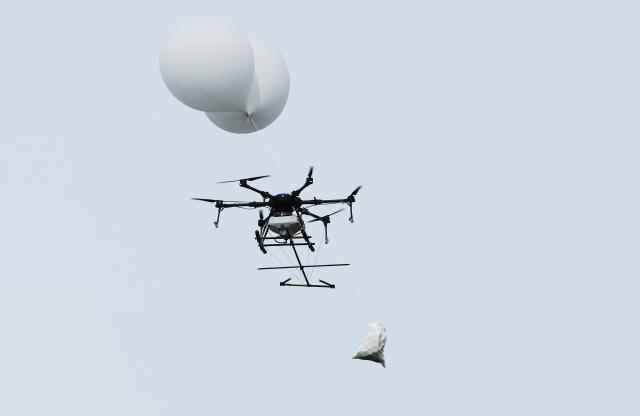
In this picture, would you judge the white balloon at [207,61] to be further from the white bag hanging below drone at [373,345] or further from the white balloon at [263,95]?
the white bag hanging below drone at [373,345]

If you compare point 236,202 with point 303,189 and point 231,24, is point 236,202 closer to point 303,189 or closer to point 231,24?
point 303,189

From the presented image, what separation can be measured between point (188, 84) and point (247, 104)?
7.39ft

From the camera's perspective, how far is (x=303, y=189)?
44281 mm

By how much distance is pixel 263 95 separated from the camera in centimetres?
4328

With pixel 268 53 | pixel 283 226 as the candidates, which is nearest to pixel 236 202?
pixel 283 226

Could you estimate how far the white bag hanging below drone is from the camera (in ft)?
139

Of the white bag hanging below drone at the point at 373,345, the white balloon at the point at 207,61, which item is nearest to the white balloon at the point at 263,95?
the white balloon at the point at 207,61

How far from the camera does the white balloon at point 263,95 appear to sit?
4316cm

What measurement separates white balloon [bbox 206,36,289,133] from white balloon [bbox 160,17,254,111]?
1104mm

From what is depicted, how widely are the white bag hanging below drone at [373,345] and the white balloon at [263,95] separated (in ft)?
26.1

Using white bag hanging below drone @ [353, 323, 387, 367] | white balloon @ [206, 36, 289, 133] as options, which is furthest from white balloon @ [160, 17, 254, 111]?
white bag hanging below drone @ [353, 323, 387, 367]

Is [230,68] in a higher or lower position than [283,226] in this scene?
higher

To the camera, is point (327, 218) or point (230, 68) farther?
point (327, 218)

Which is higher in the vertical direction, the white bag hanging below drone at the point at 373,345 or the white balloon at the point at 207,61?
the white balloon at the point at 207,61
